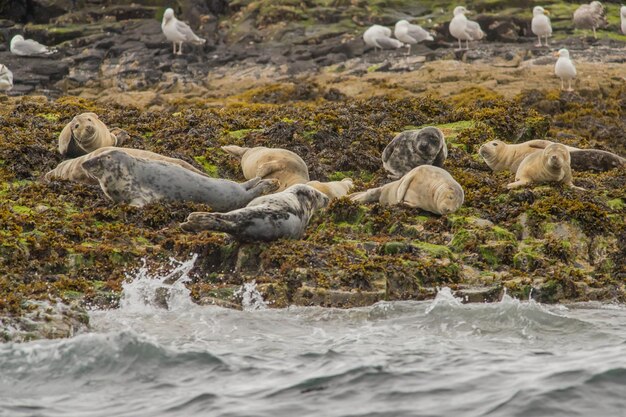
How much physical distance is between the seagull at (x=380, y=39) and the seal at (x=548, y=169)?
1568 centimetres

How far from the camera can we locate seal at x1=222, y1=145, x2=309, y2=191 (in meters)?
12.8

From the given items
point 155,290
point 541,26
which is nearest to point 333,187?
point 155,290

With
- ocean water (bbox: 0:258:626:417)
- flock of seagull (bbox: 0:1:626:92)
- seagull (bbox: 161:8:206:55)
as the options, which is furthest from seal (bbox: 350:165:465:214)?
seagull (bbox: 161:8:206:55)

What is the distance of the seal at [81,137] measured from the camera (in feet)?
A: 43.9

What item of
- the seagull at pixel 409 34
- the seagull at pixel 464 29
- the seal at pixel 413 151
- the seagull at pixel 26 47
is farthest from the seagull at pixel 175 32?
the seal at pixel 413 151

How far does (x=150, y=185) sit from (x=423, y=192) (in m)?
2.89

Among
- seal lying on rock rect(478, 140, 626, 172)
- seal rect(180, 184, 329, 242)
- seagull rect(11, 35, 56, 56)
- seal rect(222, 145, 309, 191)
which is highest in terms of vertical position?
seal rect(180, 184, 329, 242)

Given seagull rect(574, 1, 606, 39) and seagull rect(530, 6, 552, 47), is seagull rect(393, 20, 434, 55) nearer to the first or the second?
seagull rect(530, 6, 552, 47)

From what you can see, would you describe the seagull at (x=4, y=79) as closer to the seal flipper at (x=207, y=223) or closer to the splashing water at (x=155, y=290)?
the splashing water at (x=155, y=290)

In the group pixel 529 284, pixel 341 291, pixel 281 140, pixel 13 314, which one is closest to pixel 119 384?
pixel 13 314

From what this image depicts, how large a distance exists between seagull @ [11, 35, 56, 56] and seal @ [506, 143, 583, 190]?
19.9 m

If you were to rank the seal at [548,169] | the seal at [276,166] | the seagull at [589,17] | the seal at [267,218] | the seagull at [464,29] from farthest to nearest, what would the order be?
1. the seagull at [589,17]
2. the seagull at [464,29]
3. the seal at [276,166]
4. the seal at [548,169]
5. the seal at [267,218]

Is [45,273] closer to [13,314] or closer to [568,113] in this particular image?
[13,314]

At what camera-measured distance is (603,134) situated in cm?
1897
